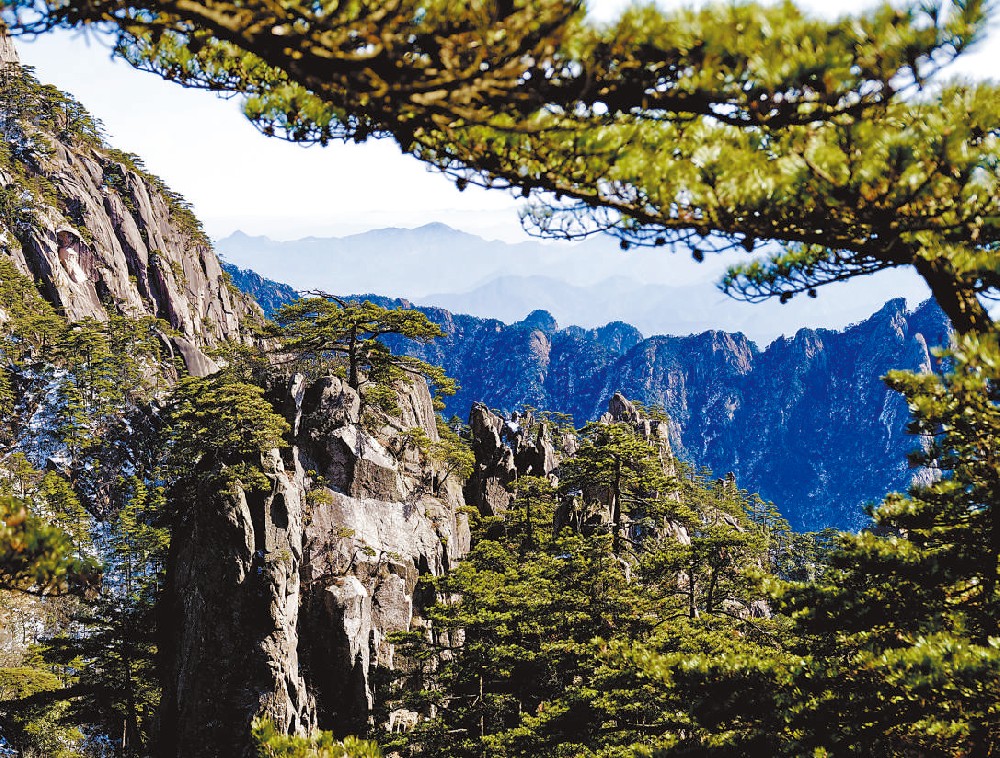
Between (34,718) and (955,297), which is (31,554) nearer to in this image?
(955,297)

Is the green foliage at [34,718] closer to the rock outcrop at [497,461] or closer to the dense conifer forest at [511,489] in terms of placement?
the dense conifer forest at [511,489]

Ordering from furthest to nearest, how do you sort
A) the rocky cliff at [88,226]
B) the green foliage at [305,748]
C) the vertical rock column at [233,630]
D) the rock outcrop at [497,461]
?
1. the rocky cliff at [88,226]
2. the rock outcrop at [497,461]
3. the vertical rock column at [233,630]
4. the green foliage at [305,748]

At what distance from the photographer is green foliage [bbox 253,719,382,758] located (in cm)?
659

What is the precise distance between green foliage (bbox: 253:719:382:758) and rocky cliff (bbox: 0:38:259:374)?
61.6 m

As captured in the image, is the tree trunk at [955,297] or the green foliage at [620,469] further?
the green foliage at [620,469]

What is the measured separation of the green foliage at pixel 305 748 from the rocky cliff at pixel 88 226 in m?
61.6

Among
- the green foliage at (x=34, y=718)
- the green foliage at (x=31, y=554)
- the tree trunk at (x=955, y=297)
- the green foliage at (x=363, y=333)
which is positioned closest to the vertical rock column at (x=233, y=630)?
the green foliage at (x=34, y=718)

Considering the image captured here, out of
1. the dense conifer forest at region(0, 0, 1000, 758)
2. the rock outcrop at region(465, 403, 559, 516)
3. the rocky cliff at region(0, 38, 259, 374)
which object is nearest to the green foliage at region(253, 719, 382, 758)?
the dense conifer forest at region(0, 0, 1000, 758)

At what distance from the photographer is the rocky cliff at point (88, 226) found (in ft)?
185

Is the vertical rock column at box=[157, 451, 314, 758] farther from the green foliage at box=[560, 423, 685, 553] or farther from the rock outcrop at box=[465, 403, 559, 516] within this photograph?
the rock outcrop at box=[465, 403, 559, 516]

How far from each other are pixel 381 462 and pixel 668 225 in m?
21.8

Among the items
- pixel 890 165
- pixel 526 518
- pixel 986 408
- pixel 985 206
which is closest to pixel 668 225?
pixel 890 165

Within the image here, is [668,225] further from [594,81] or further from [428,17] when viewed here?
[428,17]

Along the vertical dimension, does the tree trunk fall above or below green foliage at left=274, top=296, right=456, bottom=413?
below
